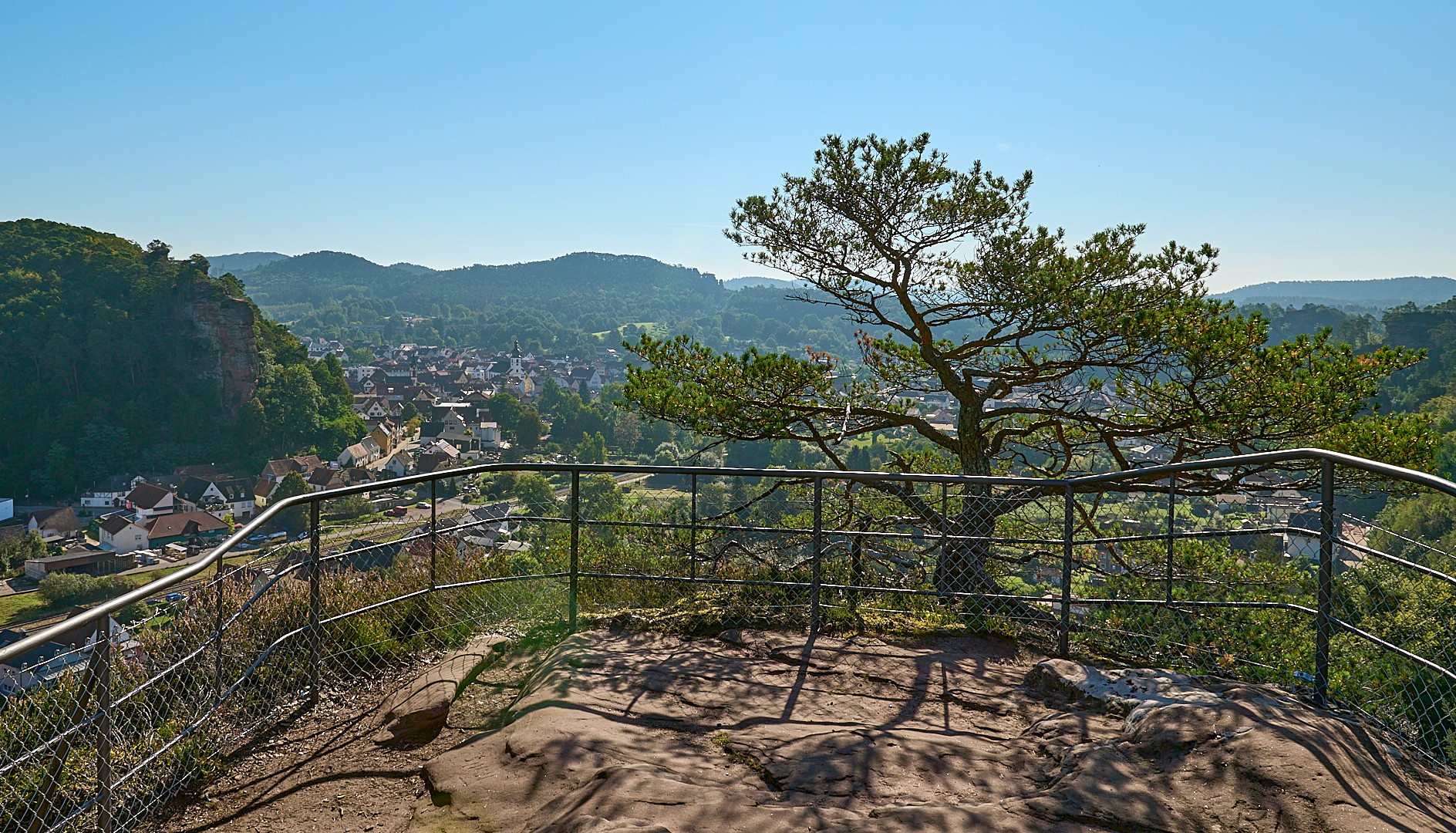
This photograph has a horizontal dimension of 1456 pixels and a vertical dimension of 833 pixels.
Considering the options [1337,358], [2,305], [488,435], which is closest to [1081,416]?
[1337,358]

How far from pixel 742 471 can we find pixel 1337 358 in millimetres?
6398

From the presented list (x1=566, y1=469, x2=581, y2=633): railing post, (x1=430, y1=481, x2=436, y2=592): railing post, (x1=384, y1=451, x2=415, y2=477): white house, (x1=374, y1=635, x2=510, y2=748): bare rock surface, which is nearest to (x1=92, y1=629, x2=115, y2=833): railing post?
(x1=374, y1=635, x2=510, y2=748): bare rock surface

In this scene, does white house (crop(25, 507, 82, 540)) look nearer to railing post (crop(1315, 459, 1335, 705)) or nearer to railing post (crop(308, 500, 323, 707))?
railing post (crop(308, 500, 323, 707))

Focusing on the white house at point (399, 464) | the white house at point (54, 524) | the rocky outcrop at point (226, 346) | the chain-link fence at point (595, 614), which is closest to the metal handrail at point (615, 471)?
the chain-link fence at point (595, 614)

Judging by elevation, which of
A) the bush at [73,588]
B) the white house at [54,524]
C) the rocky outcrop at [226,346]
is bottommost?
the bush at [73,588]

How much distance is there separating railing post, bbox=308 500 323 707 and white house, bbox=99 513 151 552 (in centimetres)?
5256

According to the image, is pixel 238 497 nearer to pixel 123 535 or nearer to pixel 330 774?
pixel 123 535

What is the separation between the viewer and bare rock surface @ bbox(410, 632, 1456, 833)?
2582mm

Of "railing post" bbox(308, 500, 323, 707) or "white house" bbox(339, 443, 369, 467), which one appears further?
"white house" bbox(339, 443, 369, 467)

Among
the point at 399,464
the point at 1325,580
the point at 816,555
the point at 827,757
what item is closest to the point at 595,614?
the point at 816,555

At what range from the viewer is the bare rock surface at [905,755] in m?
2.58

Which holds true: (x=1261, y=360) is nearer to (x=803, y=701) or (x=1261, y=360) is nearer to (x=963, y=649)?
(x=963, y=649)

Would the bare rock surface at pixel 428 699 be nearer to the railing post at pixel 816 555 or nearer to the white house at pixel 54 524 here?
the railing post at pixel 816 555

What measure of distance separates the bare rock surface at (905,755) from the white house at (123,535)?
176 feet
